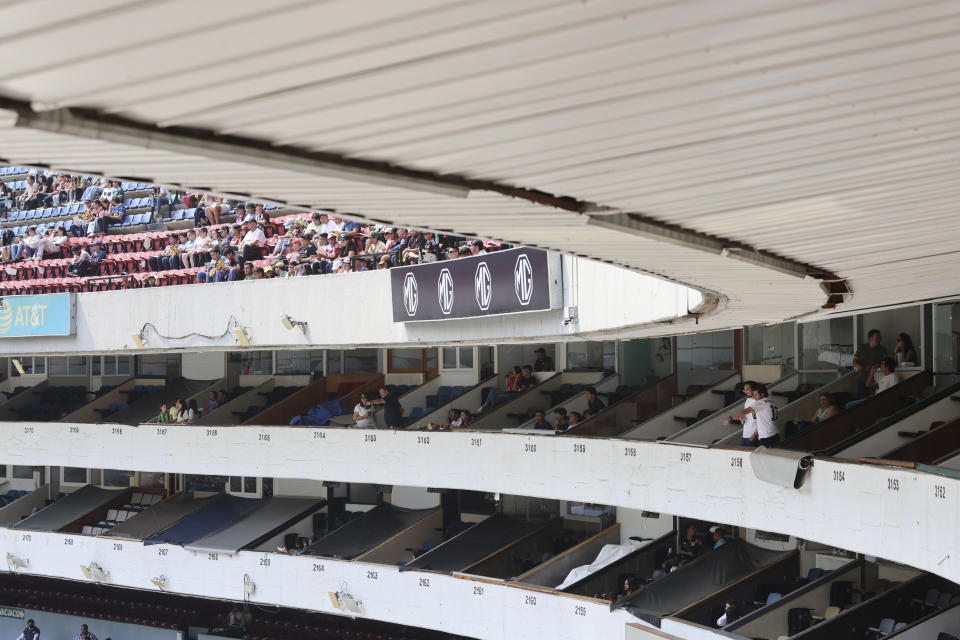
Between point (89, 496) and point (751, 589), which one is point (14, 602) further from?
point (751, 589)

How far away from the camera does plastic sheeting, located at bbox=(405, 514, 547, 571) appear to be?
19.2m

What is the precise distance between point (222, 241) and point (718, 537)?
1191 centimetres

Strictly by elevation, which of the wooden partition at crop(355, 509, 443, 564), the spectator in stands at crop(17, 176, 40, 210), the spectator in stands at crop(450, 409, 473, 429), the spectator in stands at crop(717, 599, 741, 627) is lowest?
the wooden partition at crop(355, 509, 443, 564)

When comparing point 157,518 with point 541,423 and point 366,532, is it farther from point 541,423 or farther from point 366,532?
point 541,423

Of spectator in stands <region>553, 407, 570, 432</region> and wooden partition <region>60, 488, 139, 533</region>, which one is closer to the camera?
spectator in stands <region>553, 407, 570, 432</region>

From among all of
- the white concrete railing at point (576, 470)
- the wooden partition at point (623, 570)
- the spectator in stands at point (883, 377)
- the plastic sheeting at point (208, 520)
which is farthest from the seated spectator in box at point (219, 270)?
the spectator in stands at point (883, 377)

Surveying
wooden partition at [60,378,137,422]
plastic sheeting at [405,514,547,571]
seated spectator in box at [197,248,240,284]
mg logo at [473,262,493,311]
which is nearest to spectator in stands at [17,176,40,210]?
wooden partition at [60,378,137,422]

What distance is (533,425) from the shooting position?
19.5 metres

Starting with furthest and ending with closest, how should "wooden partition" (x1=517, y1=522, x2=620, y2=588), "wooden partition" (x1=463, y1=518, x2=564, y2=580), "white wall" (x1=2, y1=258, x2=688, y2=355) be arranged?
1. "wooden partition" (x1=463, y1=518, x2=564, y2=580)
2. "wooden partition" (x1=517, y1=522, x2=620, y2=588)
3. "white wall" (x1=2, y1=258, x2=688, y2=355)

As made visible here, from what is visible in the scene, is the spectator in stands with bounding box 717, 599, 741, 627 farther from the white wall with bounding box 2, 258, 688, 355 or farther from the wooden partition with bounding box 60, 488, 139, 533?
the wooden partition with bounding box 60, 488, 139, 533

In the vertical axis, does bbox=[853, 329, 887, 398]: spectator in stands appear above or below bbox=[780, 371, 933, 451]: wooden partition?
above

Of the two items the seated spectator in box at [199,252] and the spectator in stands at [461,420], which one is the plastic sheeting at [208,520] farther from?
the spectator in stands at [461,420]

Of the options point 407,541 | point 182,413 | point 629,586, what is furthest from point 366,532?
point 629,586

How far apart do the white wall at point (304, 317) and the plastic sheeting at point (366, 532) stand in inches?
166
